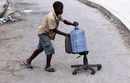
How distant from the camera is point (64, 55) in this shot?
11.2 metres

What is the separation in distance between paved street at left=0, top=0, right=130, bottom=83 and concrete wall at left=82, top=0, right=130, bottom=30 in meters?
0.47

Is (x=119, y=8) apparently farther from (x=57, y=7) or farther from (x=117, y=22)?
(x=57, y=7)

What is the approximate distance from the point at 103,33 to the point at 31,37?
192 cm

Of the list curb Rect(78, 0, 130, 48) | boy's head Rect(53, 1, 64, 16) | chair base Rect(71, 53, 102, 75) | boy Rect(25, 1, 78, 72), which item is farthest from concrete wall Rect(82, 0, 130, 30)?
boy's head Rect(53, 1, 64, 16)

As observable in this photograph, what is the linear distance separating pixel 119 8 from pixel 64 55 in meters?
7.68

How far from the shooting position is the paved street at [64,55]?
9.26 meters

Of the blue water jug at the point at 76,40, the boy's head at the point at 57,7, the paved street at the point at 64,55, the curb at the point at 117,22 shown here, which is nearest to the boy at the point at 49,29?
the boy's head at the point at 57,7

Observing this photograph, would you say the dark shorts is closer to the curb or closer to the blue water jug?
the blue water jug

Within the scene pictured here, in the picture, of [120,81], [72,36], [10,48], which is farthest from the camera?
[10,48]

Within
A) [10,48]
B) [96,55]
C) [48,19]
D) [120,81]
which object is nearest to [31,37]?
[10,48]

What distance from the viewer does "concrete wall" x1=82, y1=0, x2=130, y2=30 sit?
16128 millimetres

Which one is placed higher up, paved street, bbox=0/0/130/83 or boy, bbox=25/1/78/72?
boy, bbox=25/1/78/72

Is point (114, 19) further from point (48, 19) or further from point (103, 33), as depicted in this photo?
point (48, 19)

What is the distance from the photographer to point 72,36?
946 centimetres
